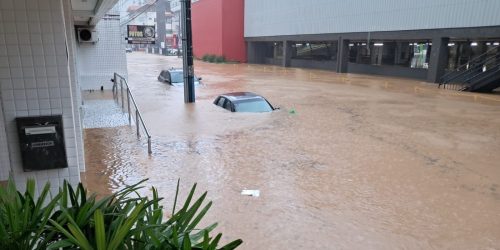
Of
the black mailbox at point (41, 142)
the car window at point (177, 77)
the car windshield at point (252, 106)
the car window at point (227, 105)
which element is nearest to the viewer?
the black mailbox at point (41, 142)

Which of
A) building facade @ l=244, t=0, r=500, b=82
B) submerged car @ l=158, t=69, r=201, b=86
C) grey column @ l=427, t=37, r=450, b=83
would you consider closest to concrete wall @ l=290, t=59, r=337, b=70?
building facade @ l=244, t=0, r=500, b=82

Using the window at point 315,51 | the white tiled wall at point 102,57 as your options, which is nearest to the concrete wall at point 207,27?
the window at point 315,51

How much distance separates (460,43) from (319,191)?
77.6 feet

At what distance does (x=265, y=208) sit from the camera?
19.9ft

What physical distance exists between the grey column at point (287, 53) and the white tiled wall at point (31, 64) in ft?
122

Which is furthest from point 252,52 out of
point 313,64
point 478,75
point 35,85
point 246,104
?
point 35,85

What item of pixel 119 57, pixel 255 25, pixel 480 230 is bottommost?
pixel 480 230

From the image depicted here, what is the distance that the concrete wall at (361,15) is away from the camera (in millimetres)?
21781

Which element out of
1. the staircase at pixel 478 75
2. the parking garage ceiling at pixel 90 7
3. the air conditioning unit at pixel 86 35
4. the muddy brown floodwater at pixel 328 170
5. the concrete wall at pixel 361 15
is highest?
the concrete wall at pixel 361 15

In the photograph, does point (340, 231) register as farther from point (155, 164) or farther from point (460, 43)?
point (460, 43)

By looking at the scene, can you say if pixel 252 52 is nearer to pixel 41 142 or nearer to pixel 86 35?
pixel 86 35

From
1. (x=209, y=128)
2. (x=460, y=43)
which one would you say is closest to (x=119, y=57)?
Result: (x=209, y=128)

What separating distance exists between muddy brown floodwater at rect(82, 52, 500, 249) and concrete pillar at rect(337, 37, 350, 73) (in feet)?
59.8

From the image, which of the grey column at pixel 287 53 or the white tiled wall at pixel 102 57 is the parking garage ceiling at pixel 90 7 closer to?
the white tiled wall at pixel 102 57
